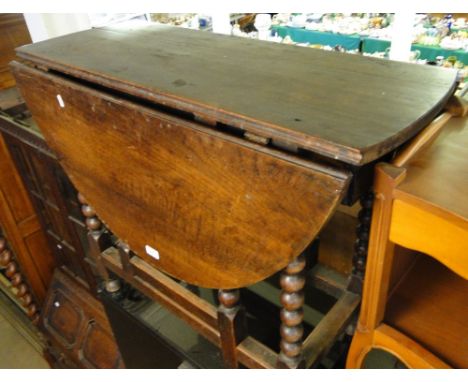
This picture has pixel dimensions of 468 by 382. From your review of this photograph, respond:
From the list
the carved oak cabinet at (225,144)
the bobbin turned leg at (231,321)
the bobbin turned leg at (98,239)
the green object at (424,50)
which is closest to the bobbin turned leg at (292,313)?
the carved oak cabinet at (225,144)

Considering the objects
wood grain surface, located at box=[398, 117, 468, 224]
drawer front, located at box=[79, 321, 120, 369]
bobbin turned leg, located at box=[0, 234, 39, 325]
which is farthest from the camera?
bobbin turned leg, located at box=[0, 234, 39, 325]

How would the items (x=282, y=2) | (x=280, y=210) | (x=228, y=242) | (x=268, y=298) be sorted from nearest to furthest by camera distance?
(x=280, y=210) → (x=228, y=242) → (x=282, y=2) → (x=268, y=298)

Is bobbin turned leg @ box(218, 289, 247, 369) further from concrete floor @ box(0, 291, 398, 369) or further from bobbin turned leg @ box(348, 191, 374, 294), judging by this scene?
concrete floor @ box(0, 291, 398, 369)

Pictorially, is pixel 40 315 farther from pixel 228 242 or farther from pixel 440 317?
pixel 440 317

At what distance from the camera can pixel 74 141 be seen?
0.98m

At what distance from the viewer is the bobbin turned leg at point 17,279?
2004 millimetres

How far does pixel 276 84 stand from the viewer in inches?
27.8

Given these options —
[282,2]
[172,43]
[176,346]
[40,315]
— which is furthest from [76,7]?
[40,315]

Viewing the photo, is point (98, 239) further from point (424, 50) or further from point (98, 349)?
point (424, 50)

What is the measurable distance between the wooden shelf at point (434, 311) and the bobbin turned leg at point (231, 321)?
0.97 feet

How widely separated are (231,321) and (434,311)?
39 cm

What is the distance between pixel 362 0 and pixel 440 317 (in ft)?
2.32

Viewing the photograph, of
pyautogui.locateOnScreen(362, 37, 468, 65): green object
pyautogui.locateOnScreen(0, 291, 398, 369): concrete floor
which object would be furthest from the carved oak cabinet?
pyautogui.locateOnScreen(0, 291, 398, 369): concrete floor

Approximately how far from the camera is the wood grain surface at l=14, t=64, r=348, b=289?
59cm
